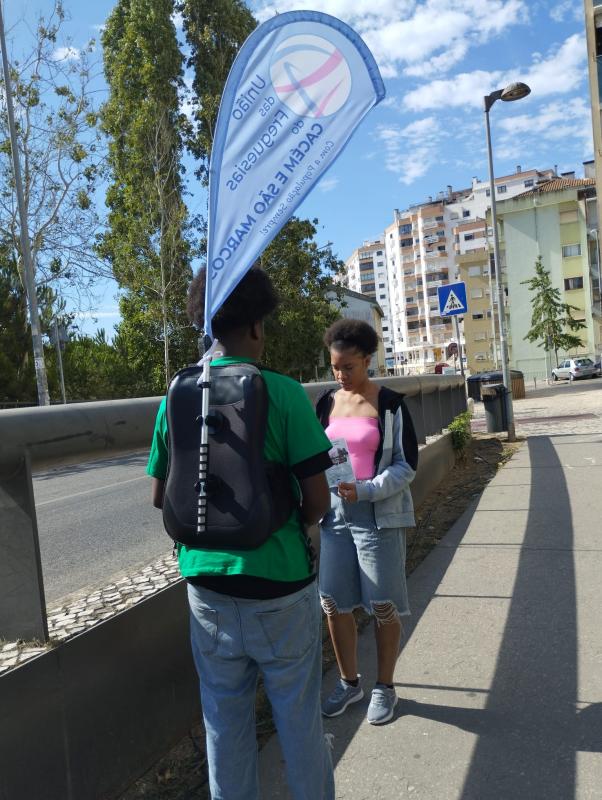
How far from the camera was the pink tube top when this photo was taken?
3.37m

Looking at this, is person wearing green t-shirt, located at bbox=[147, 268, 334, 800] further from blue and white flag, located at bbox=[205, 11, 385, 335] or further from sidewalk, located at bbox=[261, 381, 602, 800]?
sidewalk, located at bbox=[261, 381, 602, 800]

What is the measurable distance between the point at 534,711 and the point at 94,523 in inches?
90.8

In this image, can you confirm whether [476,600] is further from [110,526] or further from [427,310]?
[427,310]

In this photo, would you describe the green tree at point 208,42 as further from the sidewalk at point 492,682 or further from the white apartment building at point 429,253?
the white apartment building at point 429,253

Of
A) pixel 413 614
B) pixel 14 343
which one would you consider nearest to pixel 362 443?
pixel 413 614

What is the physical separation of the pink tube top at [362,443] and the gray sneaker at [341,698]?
0.97m

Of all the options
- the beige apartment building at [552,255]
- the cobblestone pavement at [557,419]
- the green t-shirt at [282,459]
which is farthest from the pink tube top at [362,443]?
the beige apartment building at [552,255]

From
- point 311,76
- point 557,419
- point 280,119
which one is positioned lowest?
point 557,419

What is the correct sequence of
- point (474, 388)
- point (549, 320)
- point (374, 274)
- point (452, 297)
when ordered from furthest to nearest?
point (374, 274), point (549, 320), point (474, 388), point (452, 297)

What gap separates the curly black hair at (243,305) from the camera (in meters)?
2.16

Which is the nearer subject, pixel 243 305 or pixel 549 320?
pixel 243 305

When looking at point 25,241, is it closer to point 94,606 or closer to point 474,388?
point 94,606

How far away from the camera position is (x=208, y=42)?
97.8 ft

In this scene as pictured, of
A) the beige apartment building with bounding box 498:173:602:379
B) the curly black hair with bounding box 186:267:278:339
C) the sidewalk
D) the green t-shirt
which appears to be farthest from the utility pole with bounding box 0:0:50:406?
the beige apartment building with bounding box 498:173:602:379
